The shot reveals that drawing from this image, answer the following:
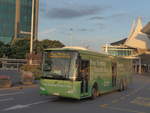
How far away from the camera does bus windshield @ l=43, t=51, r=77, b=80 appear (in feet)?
44.6

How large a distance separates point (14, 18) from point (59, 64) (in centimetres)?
8834

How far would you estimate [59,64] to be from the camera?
13.8m

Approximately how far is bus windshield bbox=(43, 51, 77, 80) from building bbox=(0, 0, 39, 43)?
82.2 metres

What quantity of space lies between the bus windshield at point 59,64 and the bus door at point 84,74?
60cm

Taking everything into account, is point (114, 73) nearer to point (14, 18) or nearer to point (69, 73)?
point (69, 73)

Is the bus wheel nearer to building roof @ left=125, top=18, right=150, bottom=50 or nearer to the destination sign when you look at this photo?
the destination sign

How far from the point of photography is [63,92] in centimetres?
1362

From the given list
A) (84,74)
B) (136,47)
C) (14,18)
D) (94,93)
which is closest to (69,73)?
(84,74)

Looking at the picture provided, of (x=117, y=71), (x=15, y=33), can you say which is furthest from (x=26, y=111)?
(x=15, y=33)

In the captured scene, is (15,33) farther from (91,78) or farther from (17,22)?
(91,78)

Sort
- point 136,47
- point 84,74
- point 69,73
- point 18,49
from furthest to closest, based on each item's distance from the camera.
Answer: point 136,47
point 18,49
point 84,74
point 69,73

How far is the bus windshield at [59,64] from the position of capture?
13594 millimetres

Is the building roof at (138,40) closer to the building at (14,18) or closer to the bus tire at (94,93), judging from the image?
the building at (14,18)

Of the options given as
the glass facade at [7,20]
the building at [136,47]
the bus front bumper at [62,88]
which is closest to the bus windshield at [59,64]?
the bus front bumper at [62,88]
